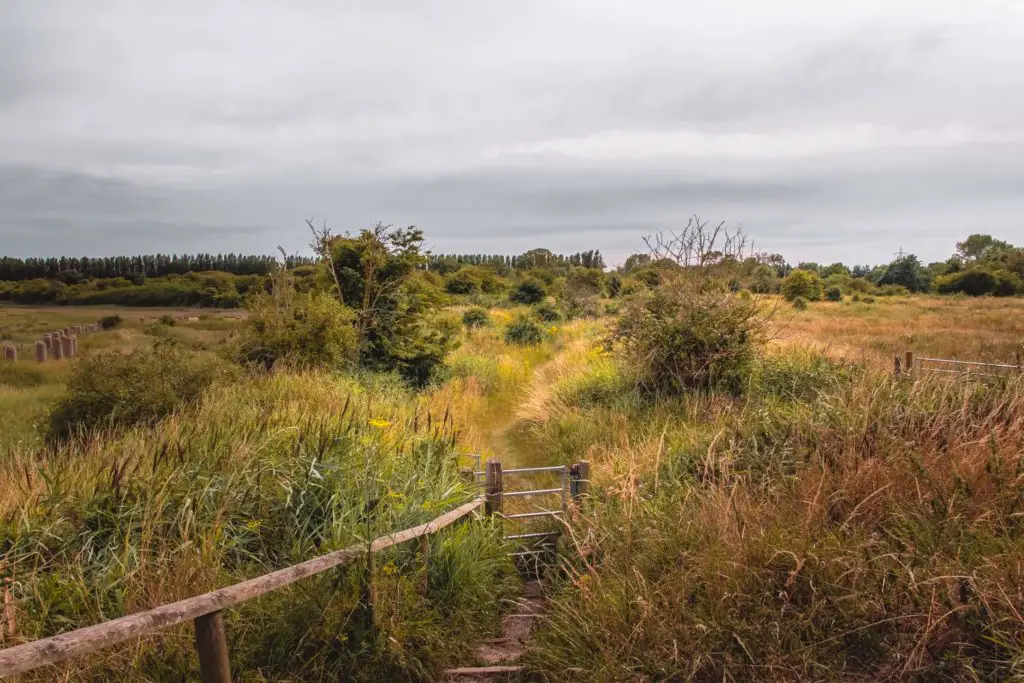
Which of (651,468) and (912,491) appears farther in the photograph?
(651,468)

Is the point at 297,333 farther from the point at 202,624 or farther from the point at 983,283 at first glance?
the point at 983,283

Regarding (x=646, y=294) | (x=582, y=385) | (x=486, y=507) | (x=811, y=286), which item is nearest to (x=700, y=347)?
(x=646, y=294)

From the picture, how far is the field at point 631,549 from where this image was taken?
10.7ft

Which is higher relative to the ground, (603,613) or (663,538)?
(663,538)

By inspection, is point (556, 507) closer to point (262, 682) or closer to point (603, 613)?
point (603, 613)

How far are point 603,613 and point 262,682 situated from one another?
81.7 inches

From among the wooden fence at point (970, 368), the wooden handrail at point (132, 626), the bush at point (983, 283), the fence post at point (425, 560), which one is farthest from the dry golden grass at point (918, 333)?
the bush at point (983, 283)

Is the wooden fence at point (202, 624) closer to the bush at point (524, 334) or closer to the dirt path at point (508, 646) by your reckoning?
the dirt path at point (508, 646)

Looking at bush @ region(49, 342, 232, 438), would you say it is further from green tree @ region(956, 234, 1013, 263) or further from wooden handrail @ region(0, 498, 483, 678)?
green tree @ region(956, 234, 1013, 263)

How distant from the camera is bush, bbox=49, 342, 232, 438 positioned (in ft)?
26.8

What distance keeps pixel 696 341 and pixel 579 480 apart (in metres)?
5.57

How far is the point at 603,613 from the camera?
3838 mm

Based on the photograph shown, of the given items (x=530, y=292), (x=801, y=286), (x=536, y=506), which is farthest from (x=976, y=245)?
(x=536, y=506)

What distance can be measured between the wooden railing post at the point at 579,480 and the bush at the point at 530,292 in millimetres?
36828
